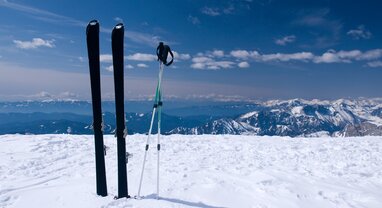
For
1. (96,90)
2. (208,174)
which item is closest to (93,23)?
(96,90)

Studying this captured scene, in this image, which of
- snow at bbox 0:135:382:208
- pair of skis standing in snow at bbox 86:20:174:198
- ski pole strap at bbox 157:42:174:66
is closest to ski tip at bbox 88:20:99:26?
pair of skis standing in snow at bbox 86:20:174:198

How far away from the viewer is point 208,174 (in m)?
11.2

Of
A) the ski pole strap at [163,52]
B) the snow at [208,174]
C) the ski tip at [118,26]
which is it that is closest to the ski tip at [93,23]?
the ski tip at [118,26]

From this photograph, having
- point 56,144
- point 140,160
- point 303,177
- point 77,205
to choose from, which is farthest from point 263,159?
point 56,144

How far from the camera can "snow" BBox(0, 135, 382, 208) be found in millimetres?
8531

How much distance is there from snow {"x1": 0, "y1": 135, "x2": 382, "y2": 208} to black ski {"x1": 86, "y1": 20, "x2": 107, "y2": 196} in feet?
1.74

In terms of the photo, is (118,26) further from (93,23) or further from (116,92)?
(116,92)

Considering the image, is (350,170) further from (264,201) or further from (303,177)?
(264,201)

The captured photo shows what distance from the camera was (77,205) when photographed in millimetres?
8055

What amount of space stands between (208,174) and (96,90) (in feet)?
16.7

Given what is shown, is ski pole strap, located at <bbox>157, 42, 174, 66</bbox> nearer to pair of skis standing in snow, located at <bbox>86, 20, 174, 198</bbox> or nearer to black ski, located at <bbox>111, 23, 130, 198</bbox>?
pair of skis standing in snow, located at <bbox>86, 20, 174, 198</bbox>

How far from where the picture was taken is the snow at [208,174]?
8.53m

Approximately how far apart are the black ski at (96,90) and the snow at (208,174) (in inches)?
20.9

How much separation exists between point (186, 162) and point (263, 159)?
351 centimetres
